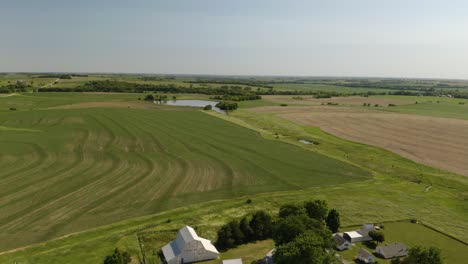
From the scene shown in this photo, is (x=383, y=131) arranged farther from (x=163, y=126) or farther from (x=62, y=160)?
(x=62, y=160)

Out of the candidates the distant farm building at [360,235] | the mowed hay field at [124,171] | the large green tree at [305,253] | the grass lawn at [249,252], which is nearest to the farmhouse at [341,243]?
the distant farm building at [360,235]

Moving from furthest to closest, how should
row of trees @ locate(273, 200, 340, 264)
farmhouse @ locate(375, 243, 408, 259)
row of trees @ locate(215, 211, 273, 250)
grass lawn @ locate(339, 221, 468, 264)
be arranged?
row of trees @ locate(215, 211, 273, 250), grass lawn @ locate(339, 221, 468, 264), farmhouse @ locate(375, 243, 408, 259), row of trees @ locate(273, 200, 340, 264)

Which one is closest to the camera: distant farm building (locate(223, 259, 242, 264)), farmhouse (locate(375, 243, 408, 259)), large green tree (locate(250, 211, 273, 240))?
distant farm building (locate(223, 259, 242, 264))

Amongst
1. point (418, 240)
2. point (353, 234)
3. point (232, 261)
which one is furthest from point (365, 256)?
point (232, 261)

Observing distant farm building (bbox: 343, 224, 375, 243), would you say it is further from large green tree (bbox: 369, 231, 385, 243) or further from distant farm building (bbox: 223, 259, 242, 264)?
distant farm building (bbox: 223, 259, 242, 264)

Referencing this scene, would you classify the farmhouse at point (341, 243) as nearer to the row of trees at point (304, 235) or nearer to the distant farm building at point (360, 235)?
the distant farm building at point (360, 235)

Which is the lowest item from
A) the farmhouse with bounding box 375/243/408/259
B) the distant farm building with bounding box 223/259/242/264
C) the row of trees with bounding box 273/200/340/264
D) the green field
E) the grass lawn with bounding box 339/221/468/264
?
the grass lawn with bounding box 339/221/468/264

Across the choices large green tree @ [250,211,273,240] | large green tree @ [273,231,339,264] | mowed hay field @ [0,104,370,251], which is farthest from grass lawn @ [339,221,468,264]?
mowed hay field @ [0,104,370,251]
